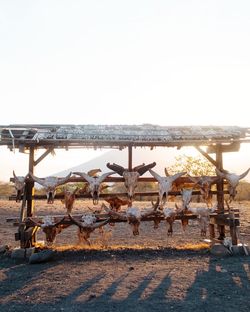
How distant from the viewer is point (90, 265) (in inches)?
440

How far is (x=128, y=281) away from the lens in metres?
9.62

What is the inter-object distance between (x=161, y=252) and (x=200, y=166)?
29.5 m

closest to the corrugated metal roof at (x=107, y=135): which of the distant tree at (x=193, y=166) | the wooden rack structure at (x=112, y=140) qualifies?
the wooden rack structure at (x=112, y=140)

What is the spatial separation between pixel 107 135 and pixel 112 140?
25 centimetres

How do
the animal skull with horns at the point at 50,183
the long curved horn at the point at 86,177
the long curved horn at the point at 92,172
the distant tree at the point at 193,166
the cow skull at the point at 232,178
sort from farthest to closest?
the distant tree at the point at 193,166, the long curved horn at the point at 92,172, the cow skull at the point at 232,178, the long curved horn at the point at 86,177, the animal skull with horns at the point at 50,183

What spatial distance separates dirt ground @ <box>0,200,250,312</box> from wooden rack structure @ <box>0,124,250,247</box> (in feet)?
4.55

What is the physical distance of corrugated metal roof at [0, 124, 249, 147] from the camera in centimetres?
1216

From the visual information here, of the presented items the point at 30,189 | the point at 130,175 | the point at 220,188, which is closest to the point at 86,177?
the point at 130,175

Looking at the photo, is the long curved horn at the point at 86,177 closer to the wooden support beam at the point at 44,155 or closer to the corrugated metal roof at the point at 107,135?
the corrugated metal roof at the point at 107,135

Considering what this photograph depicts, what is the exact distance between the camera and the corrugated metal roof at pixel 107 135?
12.2 meters

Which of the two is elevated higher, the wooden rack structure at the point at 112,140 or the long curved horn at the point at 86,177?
the wooden rack structure at the point at 112,140

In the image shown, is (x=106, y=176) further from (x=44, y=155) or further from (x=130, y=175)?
(x=44, y=155)

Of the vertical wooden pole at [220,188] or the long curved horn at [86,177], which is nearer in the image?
the long curved horn at [86,177]

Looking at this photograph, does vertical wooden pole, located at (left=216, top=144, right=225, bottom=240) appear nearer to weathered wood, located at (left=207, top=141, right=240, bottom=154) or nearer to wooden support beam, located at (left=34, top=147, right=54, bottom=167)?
weathered wood, located at (left=207, top=141, right=240, bottom=154)
